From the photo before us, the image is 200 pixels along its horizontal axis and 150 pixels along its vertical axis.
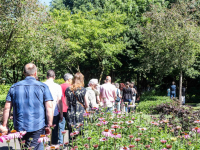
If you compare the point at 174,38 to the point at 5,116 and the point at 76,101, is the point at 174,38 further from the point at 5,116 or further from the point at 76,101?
the point at 5,116

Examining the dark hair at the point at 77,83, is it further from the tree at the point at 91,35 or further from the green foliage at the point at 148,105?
the tree at the point at 91,35

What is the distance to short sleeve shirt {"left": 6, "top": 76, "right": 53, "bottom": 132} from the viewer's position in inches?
129

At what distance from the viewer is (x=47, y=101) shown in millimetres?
3443

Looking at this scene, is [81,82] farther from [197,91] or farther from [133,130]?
[197,91]

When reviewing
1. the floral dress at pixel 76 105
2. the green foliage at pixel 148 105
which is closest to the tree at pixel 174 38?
the green foliage at pixel 148 105

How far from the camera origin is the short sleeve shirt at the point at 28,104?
327 cm

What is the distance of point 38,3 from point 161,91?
1793 centimetres

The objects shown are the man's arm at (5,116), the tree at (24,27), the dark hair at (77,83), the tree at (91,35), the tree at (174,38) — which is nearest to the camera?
the man's arm at (5,116)

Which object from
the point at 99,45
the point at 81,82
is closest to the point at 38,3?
the point at 81,82

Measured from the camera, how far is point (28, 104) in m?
3.29

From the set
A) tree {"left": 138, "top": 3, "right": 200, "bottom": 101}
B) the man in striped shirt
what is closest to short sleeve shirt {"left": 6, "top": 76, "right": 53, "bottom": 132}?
the man in striped shirt

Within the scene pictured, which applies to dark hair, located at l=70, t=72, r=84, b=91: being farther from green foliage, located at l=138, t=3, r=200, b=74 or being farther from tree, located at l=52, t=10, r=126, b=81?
tree, located at l=52, t=10, r=126, b=81

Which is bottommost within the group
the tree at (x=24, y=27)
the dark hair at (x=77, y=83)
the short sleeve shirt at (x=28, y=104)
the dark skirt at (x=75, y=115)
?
the dark skirt at (x=75, y=115)

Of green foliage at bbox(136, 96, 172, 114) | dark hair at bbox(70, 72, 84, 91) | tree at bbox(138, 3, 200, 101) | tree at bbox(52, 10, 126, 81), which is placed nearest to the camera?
dark hair at bbox(70, 72, 84, 91)
